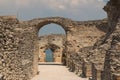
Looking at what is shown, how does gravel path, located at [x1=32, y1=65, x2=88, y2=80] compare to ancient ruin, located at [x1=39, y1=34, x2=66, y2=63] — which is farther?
ancient ruin, located at [x1=39, y1=34, x2=66, y2=63]

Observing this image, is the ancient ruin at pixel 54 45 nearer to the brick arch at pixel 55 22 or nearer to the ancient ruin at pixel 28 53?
the brick arch at pixel 55 22

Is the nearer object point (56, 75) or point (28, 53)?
point (28, 53)

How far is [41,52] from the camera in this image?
136ft

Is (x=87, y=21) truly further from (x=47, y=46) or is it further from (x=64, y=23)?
(x=47, y=46)

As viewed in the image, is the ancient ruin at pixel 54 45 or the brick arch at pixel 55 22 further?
the ancient ruin at pixel 54 45

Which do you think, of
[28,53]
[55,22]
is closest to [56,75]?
[28,53]

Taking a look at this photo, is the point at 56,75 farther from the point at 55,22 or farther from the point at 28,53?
the point at 55,22

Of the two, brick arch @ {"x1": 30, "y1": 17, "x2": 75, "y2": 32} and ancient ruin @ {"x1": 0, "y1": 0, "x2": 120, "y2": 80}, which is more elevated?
brick arch @ {"x1": 30, "y1": 17, "x2": 75, "y2": 32}

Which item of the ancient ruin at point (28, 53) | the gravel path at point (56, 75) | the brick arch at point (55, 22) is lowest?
the gravel path at point (56, 75)

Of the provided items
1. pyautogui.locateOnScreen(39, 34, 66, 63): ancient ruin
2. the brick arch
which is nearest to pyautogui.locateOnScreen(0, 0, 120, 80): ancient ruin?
the brick arch

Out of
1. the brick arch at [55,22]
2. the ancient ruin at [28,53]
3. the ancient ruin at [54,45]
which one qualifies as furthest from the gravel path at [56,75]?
the ancient ruin at [54,45]

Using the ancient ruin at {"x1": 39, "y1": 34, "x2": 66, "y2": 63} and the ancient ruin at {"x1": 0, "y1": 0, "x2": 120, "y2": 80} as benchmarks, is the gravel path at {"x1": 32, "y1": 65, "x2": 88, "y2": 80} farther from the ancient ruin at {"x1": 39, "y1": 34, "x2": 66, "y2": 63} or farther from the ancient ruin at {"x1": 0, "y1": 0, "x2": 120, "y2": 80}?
the ancient ruin at {"x1": 39, "y1": 34, "x2": 66, "y2": 63}

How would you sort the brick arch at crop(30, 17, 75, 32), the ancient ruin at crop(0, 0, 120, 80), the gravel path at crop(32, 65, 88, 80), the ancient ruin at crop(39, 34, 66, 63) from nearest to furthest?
the ancient ruin at crop(0, 0, 120, 80) < the gravel path at crop(32, 65, 88, 80) < the brick arch at crop(30, 17, 75, 32) < the ancient ruin at crop(39, 34, 66, 63)

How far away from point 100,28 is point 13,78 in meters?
22.3
